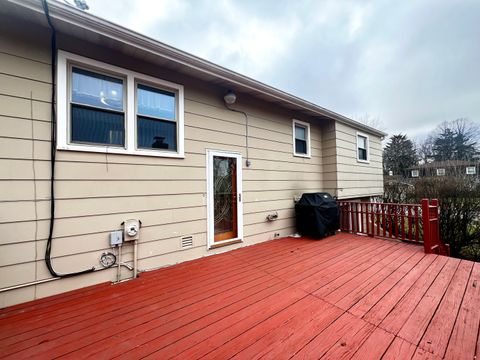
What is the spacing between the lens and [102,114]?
2697mm

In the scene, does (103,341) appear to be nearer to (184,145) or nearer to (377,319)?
(377,319)

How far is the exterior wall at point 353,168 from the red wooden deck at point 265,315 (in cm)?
311

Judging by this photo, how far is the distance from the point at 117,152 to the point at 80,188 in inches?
24.2

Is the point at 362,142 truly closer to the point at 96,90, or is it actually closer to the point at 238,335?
the point at 238,335

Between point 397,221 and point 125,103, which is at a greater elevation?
point 125,103

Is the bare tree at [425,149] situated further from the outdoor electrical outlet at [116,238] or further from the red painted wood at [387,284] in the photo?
the outdoor electrical outlet at [116,238]

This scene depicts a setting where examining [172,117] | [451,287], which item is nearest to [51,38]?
[172,117]

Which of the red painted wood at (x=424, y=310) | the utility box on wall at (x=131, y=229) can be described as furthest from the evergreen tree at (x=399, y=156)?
the utility box on wall at (x=131, y=229)

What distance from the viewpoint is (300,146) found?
545 cm

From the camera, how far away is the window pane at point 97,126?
2.53 metres

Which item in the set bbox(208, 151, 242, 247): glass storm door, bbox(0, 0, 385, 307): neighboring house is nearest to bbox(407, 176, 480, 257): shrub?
bbox(0, 0, 385, 307): neighboring house

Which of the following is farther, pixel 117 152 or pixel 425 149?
pixel 425 149

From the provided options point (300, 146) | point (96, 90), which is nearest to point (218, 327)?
point (96, 90)

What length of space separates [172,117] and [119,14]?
147 inches
